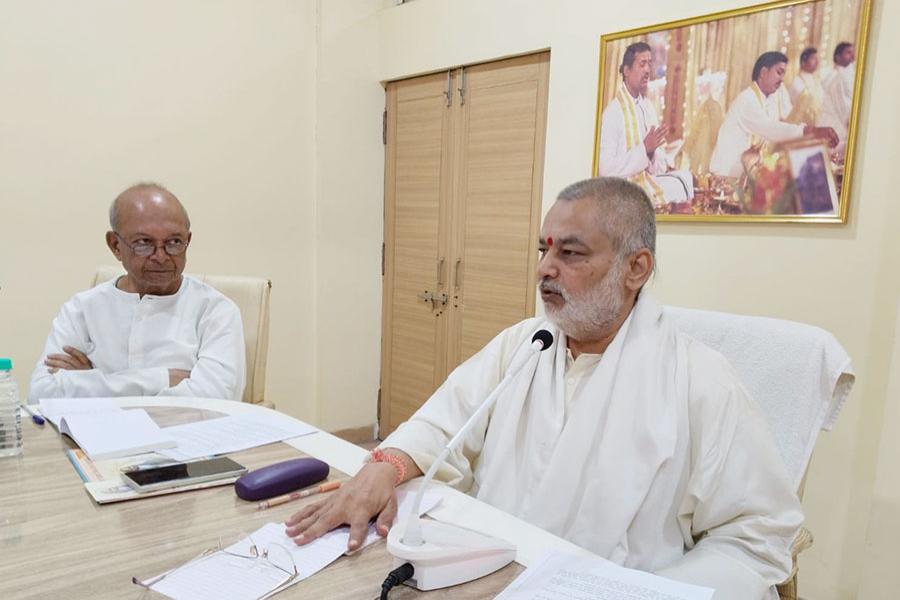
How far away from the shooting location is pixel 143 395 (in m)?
1.82

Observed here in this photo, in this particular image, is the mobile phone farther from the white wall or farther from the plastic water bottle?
the white wall

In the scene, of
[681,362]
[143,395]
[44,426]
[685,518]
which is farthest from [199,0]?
[685,518]

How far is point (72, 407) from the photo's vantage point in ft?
4.93

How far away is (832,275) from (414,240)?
2.16m

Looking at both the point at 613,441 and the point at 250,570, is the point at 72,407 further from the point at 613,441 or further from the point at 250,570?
the point at 613,441

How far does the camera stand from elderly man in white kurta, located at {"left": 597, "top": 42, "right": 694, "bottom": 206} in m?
2.39

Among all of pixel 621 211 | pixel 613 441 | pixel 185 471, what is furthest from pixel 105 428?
pixel 621 211

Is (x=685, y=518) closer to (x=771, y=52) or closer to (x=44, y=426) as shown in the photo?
(x=44, y=426)

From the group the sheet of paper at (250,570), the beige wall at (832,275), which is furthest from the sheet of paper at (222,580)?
the beige wall at (832,275)

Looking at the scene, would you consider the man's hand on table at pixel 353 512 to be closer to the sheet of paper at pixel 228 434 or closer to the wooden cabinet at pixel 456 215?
the sheet of paper at pixel 228 434

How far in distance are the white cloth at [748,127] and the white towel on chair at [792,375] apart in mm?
959

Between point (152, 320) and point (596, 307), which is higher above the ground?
point (596, 307)

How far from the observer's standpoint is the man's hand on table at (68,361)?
184cm

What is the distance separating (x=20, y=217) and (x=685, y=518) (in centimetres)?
280
